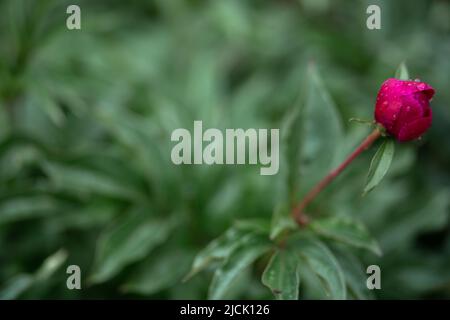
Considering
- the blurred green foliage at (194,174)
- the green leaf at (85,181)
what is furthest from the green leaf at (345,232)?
the green leaf at (85,181)

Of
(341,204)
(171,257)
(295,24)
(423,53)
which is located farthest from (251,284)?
(295,24)

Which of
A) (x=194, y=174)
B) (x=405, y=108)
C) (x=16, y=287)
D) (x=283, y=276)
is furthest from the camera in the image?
(x=194, y=174)

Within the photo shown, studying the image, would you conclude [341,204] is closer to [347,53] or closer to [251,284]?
[251,284]

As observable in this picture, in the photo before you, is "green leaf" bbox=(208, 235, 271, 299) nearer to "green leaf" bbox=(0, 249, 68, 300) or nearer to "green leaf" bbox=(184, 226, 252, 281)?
"green leaf" bbox=(184, 226, 252, 281)

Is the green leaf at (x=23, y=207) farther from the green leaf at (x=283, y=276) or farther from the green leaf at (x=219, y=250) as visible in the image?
the green leaf at (x=283, y=276)

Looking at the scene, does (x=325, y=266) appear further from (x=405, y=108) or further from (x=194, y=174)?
(x=194, y=174)

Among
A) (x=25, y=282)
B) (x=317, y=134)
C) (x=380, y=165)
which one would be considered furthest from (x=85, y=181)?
(x=380, y=165)
